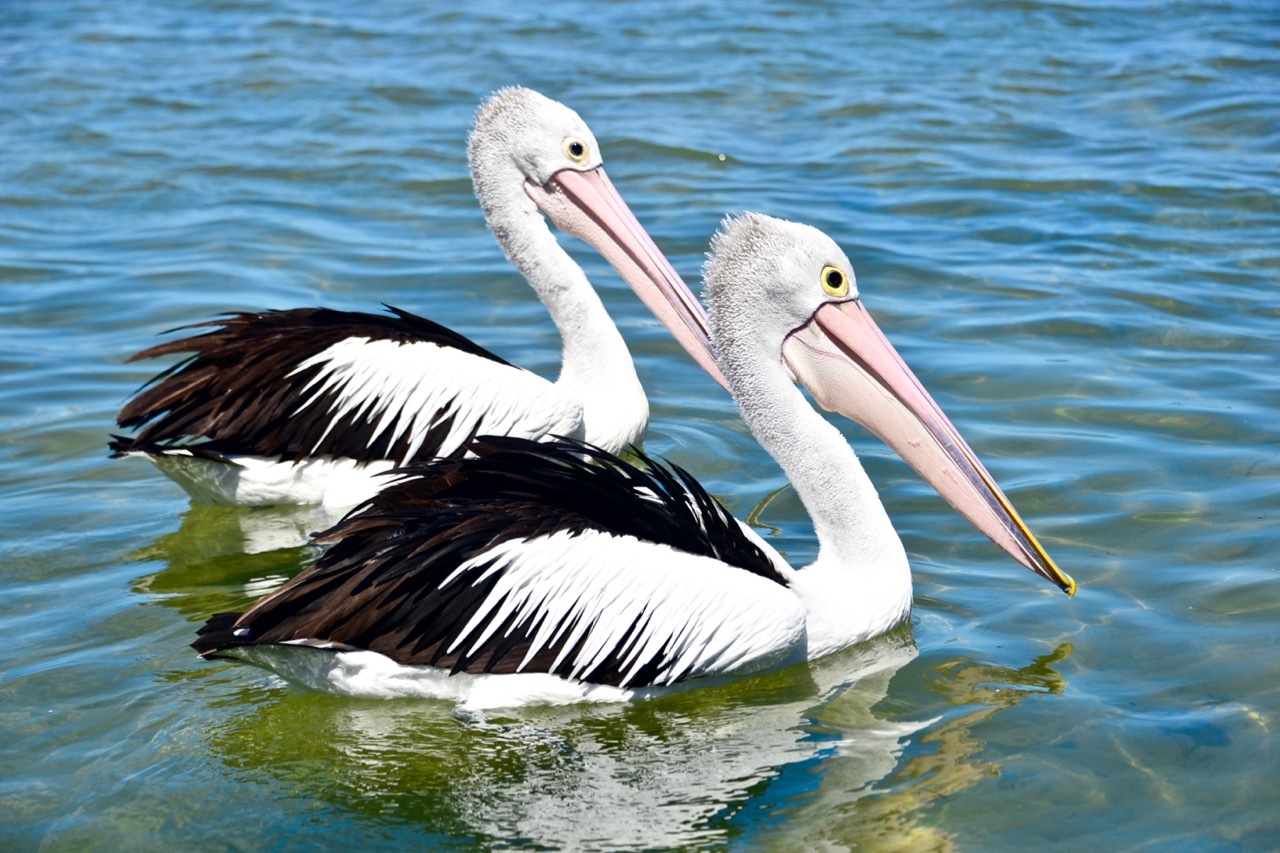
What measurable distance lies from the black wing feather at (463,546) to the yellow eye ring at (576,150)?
199 cm

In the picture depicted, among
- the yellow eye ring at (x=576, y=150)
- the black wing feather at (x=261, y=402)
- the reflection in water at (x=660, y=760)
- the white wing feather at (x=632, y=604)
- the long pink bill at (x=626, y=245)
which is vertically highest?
the yellow eye ring at (x=576, y=150)

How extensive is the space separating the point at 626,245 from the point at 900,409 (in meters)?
1.78

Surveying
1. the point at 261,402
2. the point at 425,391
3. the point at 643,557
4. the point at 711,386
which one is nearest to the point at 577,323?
the point at 425,391

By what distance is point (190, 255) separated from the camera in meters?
8.17

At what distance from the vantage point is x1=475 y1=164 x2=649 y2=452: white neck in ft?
18.4

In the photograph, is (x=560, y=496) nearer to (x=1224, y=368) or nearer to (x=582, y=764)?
(x=582, y=764)

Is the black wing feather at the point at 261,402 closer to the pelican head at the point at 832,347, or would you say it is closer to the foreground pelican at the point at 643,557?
the foreground pelican at the point at 643,557

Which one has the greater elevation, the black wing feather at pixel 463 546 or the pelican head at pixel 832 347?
the pelican head at pixel 832 347

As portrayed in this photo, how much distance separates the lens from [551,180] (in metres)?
5.97

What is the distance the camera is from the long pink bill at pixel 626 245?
18.7 ft

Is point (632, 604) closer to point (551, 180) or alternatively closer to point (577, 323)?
point (577, 323)

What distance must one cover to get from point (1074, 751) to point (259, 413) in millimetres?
2844

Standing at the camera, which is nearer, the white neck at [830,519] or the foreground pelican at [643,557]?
the foreground pelican at [643,557]

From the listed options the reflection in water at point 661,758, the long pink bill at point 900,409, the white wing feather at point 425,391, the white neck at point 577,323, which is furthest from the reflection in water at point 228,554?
the long pink bill at point 900,409
